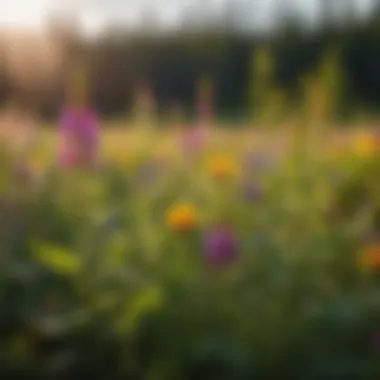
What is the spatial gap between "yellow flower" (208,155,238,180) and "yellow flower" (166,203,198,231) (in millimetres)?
224

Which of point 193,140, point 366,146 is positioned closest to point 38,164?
point 193,140

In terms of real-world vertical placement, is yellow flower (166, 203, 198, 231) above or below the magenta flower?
below

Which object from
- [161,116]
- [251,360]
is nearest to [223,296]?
[251,360]

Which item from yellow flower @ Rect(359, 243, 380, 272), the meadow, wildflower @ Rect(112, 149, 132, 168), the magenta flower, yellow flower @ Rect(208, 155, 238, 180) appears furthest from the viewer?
wildflower @ Rect(112, 149, 132, 168)

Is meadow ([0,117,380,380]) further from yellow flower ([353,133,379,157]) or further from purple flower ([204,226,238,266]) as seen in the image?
yellow flower ([353,133,379,157])

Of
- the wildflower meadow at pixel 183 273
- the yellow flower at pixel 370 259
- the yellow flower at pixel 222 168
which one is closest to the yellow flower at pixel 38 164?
the wildflower meadow at pixel 183 273

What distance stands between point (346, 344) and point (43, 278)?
0.41 m

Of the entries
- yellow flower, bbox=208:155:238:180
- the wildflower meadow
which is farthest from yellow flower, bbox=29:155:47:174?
yellow flower, bbox=208:155:238:180

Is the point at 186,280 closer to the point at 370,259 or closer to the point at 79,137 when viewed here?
the point at 370,259

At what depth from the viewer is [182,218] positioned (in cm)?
127

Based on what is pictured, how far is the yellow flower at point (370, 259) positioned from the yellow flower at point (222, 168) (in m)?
0.36

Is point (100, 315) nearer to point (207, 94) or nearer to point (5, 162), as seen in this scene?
point (5, 162)

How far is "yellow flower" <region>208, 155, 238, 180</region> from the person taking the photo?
155 centimetres

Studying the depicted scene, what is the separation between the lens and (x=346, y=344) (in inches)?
44.3
